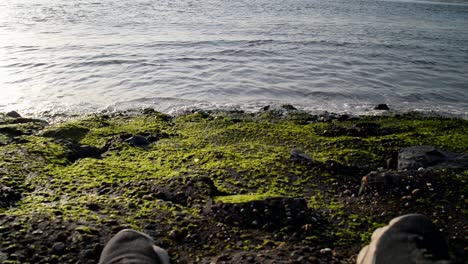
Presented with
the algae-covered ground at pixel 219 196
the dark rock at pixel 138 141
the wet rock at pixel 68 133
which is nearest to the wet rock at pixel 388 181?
the algae-covered ground at pixel 219 196

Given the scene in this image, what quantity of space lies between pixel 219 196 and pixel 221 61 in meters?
15.9

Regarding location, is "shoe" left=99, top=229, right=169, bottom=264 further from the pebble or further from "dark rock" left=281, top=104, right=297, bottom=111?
"dark rock" left=281, top=104, right=297, bottom=111

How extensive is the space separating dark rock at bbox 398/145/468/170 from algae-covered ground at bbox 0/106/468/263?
0.29 metres

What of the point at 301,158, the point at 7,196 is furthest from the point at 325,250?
the point at 7,196

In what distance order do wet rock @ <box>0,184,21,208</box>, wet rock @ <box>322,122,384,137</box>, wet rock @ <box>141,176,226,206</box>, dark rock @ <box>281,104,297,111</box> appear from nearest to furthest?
wet rock @ <box>0,184,21,208</box>
wet rock @ <box>141,176,226,206</box>
wet rock @ <box>322,122,384,137</box>
dark rock @ <box>281,104,297,111</box>

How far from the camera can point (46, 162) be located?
7027mm

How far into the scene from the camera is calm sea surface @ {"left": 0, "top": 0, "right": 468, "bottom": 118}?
15.1 meters

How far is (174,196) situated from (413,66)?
1874 centimetres

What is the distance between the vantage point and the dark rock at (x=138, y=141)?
8492 millimetres

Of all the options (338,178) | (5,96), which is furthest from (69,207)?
(5,96)

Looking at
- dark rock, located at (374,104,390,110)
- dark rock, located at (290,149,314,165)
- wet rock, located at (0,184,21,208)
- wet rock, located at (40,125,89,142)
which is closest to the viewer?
wet rock, located at (0,184,21,208)

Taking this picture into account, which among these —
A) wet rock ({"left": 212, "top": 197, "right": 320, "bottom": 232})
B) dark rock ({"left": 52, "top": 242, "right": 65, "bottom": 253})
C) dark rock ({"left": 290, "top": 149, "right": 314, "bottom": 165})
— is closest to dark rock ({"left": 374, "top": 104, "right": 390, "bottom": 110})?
dark rock ({"left": 290, "top": 149, "right": 314, "bottom": 165})

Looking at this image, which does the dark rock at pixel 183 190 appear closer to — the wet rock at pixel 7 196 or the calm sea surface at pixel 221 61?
the wet rock at pixel 7 196

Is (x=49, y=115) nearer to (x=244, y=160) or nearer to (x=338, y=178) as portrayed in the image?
(x=244, y=160)
